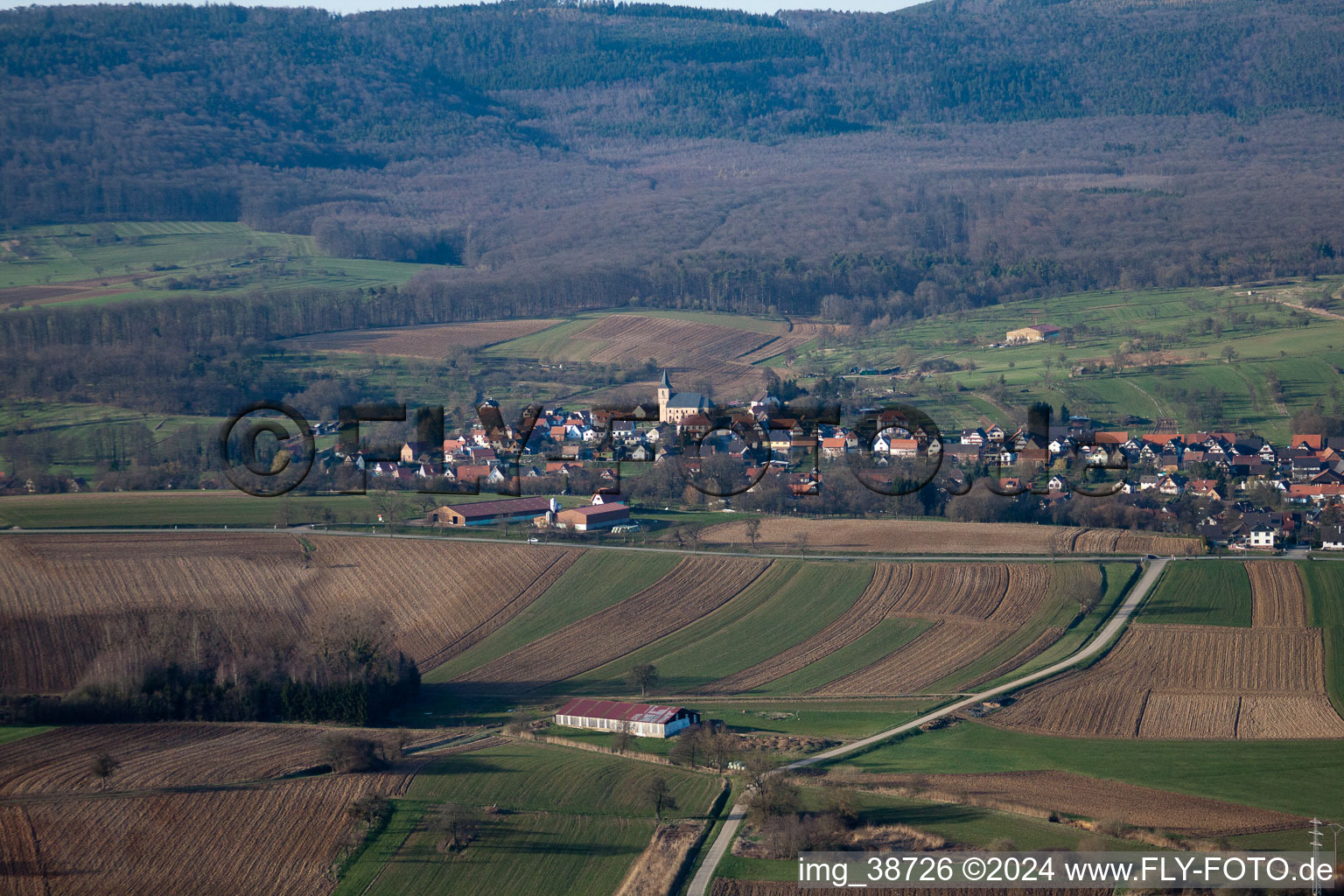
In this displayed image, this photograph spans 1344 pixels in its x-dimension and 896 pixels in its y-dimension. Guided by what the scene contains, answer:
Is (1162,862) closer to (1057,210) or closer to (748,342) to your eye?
(748,342)

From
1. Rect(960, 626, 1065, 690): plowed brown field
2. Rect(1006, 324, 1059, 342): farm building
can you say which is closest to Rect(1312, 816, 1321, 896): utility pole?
Rect(960, 626, 1065, 690): plowed brown field

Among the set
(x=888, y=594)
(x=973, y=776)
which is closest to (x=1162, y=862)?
(x=973, y=776)

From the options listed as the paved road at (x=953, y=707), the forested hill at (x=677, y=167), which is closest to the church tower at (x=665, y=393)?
the paved road at (x=953, y=707)

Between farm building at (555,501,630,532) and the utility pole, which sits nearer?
the utility pole

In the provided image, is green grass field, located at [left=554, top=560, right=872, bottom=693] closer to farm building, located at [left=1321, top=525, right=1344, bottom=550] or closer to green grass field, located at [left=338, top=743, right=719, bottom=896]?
green grass field, located at [left=338, top=743, right=719, bottom=896]

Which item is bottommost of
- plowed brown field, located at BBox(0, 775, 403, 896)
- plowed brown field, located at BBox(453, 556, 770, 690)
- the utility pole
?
plowed brown field, located at BBox(453, 556, 770, 690)

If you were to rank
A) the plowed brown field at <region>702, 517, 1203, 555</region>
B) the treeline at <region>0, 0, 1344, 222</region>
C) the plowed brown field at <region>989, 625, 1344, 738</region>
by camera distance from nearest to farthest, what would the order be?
the plowed brown field at <region>989, 625, 1344, 738</region>, the plowed brown field at <region>702, 517, 1203, 555</region>, the treeline at <region>0, 0, 1344, 222</region>

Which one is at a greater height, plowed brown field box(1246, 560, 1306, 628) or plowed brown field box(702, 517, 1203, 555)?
plowed brown field box(1246, 560, 1306, 628)
